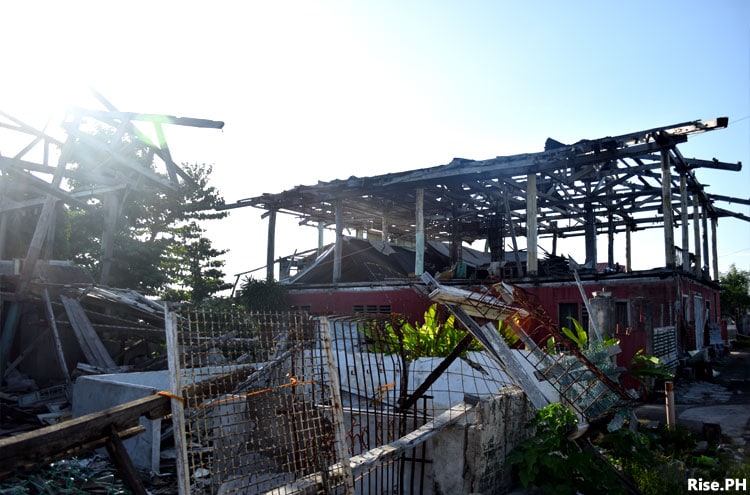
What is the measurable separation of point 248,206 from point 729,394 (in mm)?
17909

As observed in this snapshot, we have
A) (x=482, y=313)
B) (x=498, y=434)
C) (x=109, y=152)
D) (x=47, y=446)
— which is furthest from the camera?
(x=109, y=152)

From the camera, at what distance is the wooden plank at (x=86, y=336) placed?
32.1 ft

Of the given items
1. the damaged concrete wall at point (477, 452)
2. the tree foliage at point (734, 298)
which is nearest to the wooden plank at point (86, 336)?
the damaged concrete wall at point (477, 452)

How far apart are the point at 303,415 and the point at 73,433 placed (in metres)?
3.30

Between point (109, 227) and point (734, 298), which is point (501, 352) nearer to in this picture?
point (109, 227)

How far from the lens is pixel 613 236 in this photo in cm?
2317

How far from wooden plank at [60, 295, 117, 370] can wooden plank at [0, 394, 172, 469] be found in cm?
741

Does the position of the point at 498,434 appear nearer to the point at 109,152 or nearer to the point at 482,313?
the point at 482,313

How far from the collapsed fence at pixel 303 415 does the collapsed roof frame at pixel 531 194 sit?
361 inches

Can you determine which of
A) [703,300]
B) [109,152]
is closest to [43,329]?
[109,152]

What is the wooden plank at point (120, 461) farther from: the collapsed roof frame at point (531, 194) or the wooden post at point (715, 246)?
the wooden post at point (715, 246)

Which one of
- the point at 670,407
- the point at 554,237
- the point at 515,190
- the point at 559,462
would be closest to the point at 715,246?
the point at 554,237

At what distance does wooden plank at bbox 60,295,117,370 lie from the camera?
9789mm

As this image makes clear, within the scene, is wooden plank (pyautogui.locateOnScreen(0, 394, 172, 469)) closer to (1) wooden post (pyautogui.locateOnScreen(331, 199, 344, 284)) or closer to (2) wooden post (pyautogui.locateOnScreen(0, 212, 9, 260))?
(2) wooden post (pyautogui.locateOnScreen(0, 212, 9, 260))
